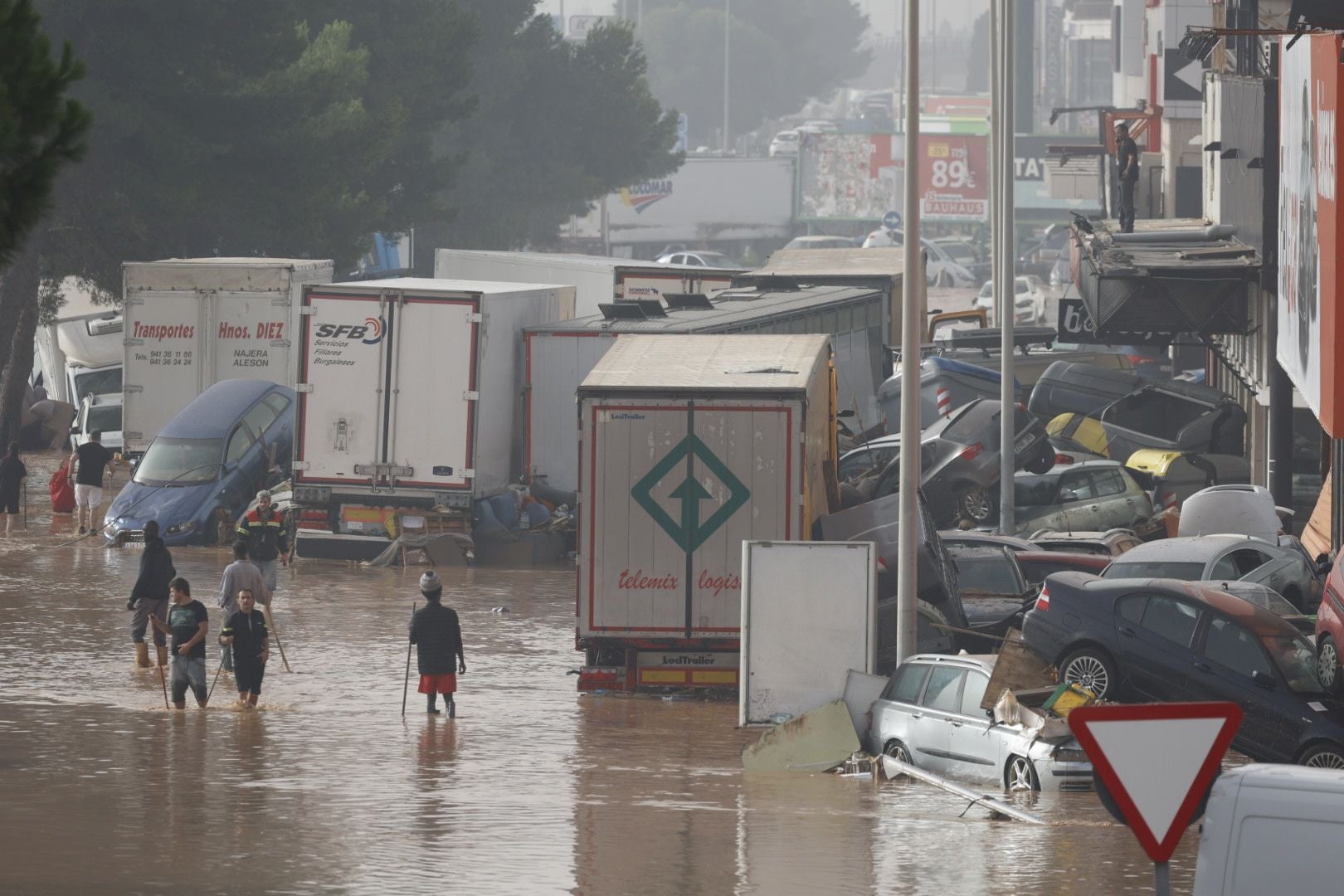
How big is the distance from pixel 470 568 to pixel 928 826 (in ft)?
52.2

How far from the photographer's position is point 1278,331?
25.3m

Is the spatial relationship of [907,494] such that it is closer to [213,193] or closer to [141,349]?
[141,349]

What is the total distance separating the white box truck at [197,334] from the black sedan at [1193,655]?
61.8 feet

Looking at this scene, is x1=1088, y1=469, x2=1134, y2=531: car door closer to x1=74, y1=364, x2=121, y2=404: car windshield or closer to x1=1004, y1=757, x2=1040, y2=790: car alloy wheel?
x1=1004, y1=757, x2=1040, y2=790: car alloy wheel

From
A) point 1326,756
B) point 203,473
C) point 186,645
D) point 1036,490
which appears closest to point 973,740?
point 1326,756

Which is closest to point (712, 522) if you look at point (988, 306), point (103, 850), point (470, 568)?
point (103, 850)

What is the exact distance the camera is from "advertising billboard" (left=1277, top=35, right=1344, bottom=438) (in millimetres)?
18828

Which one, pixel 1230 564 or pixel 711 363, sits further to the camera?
pixel 1230 564

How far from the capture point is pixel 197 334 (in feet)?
112

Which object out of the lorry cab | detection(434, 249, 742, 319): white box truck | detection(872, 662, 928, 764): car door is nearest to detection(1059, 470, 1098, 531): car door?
detection(434, 249, 742, 319): white box truck

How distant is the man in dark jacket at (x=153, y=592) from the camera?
20.3 m

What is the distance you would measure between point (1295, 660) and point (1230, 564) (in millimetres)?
5056

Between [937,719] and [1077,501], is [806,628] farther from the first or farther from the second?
[1077,501]

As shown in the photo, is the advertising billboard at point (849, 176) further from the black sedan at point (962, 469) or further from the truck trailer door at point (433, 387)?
the truck trailer door at point (433, 387)
